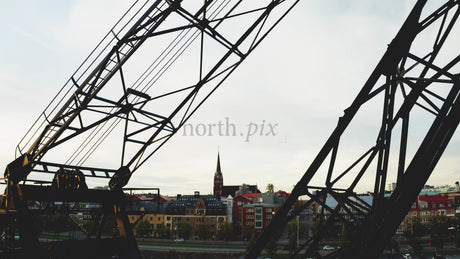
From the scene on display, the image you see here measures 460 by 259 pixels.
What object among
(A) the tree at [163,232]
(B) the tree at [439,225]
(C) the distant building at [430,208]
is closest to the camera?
(B) the tree at [439,225]

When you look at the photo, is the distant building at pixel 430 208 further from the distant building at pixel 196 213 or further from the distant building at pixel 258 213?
the distant building at pixel 196 213

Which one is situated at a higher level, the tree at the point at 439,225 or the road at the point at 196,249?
the tree at the point at 439,225

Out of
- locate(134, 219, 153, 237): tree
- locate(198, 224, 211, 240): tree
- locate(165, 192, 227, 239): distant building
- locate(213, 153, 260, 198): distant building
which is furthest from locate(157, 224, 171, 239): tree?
locate(213, 153, 260, 198): distant building

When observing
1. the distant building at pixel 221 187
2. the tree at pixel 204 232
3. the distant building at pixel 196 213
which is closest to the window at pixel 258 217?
the distant building at pixel 196 213

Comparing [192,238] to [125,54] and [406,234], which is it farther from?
[125,54]

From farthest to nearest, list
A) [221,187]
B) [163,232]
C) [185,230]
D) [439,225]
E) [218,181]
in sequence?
[218,181] → [221,187] → [163,232] → [185,230] → [439,225]

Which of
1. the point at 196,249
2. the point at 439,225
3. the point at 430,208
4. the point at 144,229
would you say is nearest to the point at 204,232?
the point at 196,249

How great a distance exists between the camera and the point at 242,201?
6619 centimetres

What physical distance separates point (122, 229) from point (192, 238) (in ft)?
183

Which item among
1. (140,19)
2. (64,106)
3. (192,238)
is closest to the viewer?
(140,19)

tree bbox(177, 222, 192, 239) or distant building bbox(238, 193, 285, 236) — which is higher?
distant building bbox(238, 193, 285, 236)

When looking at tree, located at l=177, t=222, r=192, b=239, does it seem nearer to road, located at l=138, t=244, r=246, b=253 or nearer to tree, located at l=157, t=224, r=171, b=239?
tree, located at l=157, t=224, r=171, b=239

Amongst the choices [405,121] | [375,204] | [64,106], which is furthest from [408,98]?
[64,106]

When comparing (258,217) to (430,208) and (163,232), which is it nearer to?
(163,232)
